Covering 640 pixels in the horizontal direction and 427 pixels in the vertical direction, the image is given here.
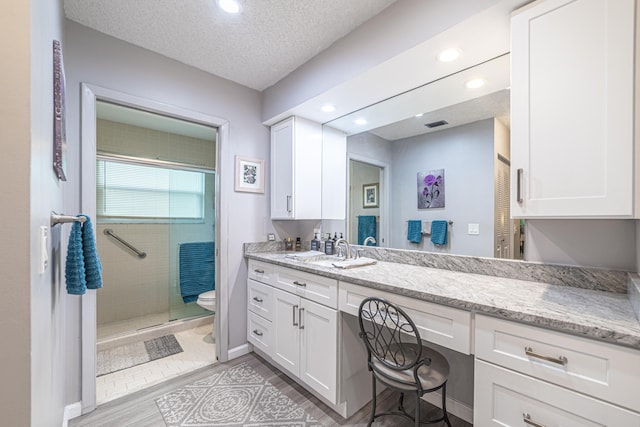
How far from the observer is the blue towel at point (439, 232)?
1.85 metres

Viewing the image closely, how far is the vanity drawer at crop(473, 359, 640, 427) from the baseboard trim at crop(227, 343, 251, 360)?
6.58 feet

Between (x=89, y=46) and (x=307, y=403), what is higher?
(x=89, y=46)

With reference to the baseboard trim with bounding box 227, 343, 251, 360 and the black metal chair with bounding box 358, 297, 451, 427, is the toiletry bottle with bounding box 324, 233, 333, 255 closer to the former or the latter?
the black metal chair with bounding box 358, 297, 451, 427

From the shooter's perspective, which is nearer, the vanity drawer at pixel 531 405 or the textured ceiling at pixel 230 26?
the vanity drawer at pixel 531 405

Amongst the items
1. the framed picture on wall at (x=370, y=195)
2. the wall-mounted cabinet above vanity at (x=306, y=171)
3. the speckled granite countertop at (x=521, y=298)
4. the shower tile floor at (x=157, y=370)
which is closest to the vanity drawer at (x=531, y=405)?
the speckled granite countertop at (x=521, y=298)

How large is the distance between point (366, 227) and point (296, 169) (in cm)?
83

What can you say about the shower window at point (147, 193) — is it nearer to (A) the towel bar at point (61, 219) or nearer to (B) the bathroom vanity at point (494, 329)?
(B) the bathroom vanity at point (494, 329)

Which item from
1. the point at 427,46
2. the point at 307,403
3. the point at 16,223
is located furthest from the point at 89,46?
the point at 307,403

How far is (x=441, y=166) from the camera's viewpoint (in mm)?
1913

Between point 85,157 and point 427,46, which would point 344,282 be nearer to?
point 427,46

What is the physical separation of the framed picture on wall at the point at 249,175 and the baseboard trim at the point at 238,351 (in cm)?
146

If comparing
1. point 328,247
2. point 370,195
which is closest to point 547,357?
point 370,195

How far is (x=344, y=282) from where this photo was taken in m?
1.61

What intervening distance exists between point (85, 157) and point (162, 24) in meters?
1.02
